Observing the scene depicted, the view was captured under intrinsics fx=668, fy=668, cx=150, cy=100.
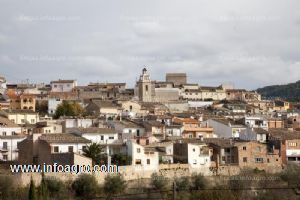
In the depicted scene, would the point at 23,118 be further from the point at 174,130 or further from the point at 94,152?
the point at 94,152

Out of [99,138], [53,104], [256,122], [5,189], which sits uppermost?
[53,104]

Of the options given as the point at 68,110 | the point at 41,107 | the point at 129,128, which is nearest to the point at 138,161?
the point at 129,128

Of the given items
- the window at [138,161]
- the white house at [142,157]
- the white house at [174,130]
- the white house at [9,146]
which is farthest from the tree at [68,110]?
the window at [138,161]

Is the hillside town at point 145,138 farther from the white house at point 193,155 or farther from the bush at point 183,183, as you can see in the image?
the bush at point 183,183

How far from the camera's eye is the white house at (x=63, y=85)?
77750 mm

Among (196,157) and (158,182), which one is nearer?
(158,182)

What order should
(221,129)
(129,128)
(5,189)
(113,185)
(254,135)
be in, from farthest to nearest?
(221,129), (254,135), (129,128), (113,185), (5,189)

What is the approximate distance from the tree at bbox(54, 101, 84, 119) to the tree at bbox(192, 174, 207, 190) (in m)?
19.2

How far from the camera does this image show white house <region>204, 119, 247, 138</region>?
4906 cm

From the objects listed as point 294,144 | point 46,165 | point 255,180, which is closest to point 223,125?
point 294,144

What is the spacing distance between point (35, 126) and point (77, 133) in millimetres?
5476

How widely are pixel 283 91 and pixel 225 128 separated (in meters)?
68.6

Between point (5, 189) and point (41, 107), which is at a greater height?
point (41, 107)

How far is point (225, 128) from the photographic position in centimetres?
4944
